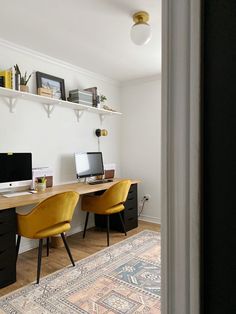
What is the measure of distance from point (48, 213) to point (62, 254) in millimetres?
856

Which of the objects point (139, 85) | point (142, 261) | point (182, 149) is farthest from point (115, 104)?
point (182, 149)

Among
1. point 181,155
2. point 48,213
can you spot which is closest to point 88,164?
point 48,213

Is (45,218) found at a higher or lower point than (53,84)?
lower

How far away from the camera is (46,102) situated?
3.00 m

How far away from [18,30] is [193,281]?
269 centimetres

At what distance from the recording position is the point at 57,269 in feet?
7.77

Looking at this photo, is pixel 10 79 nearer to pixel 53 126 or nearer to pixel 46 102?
pixel 46 102

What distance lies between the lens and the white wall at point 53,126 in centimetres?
268

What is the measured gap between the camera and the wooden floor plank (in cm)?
225

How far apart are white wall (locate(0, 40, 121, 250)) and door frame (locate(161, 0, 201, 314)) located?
8.27 feet

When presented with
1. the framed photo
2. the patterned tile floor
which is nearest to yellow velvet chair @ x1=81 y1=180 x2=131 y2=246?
the patterned tile floor

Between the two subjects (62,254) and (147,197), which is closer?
(62,254)

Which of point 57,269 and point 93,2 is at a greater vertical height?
point 93,2
